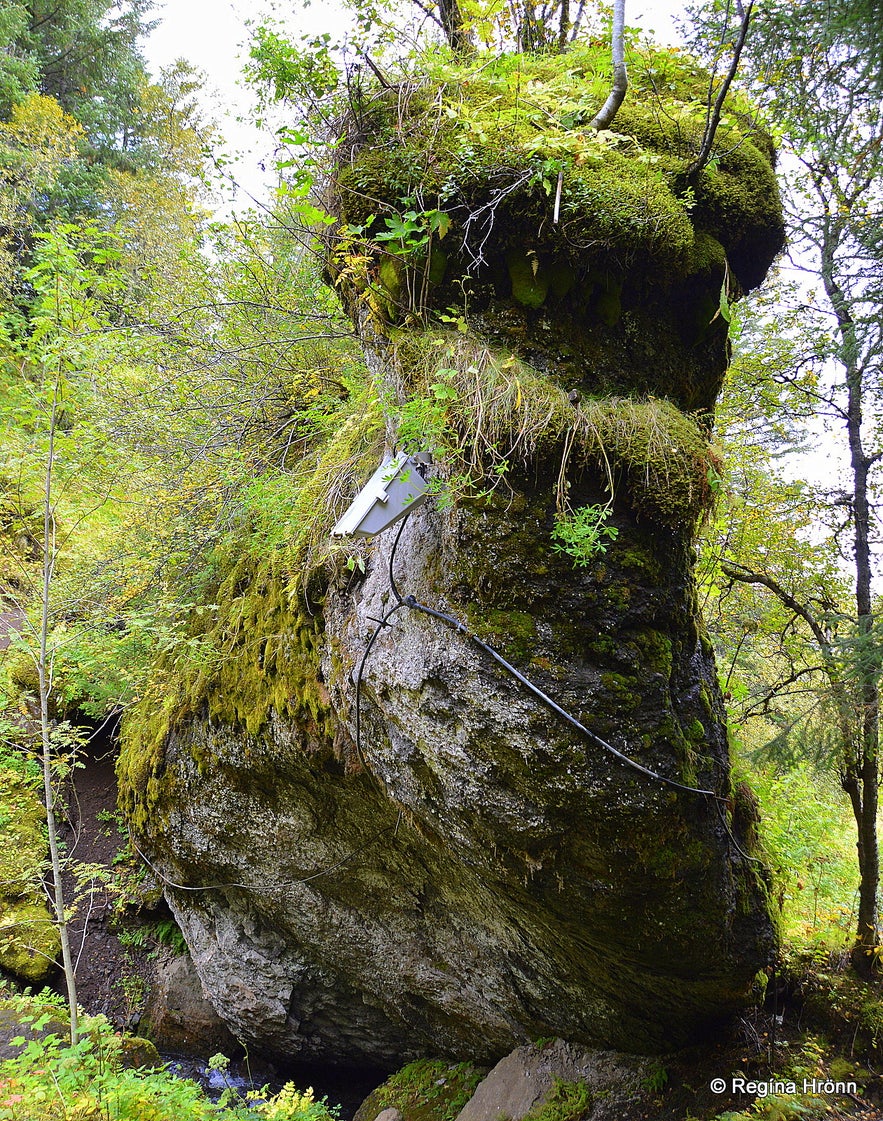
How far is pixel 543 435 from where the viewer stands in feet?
9.32

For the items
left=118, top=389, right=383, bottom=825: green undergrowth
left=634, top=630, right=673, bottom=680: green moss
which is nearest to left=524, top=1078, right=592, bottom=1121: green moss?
left=118, top=389, right=383, bottom=825: green undergrowth

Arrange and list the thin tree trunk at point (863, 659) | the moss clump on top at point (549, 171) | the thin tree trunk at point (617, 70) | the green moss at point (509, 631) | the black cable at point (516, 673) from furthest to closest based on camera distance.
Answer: the thin tree trunk at point (863, 659), the moss clump on top at point (549, 171), the green moss at point (509, 631), the black cable at point (516, 673), the thin tree trunk at point (617, 70)

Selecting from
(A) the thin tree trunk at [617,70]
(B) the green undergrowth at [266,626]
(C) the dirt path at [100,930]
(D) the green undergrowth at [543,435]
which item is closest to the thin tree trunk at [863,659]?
(D) the green undergrowth at [543,435]

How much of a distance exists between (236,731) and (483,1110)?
3253mm

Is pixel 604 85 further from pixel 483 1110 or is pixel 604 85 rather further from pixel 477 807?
pixel 483 1110

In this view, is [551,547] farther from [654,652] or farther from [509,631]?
[654,652]

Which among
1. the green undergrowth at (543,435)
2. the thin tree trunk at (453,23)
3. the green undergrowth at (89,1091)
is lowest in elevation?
the green undergrowth at (89,1091)

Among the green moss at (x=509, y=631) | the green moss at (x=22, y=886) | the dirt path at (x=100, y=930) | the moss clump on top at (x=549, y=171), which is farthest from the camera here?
the dirt path at (x=100, y=930)

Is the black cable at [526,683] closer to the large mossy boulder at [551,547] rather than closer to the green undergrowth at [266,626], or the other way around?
the large mossy boulder at [551,547]

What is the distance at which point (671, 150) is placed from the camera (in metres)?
3.36

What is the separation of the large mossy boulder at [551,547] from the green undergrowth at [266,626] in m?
0.05

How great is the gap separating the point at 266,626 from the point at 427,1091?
13.6ft

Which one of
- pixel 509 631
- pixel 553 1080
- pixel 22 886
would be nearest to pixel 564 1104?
pixel 553 1080

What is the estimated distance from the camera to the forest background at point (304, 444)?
3170mm
